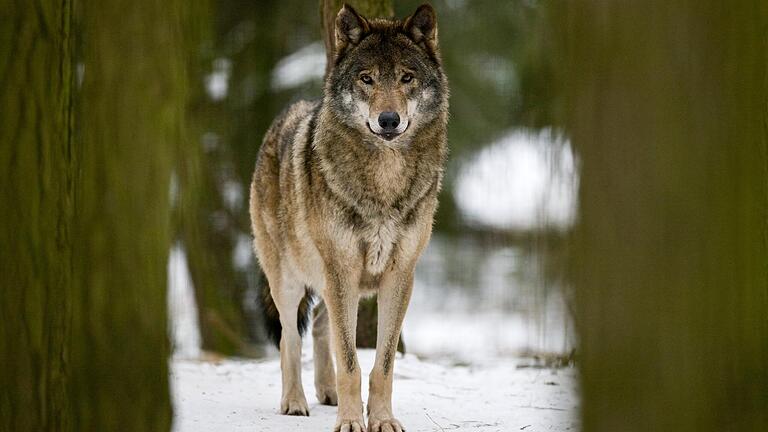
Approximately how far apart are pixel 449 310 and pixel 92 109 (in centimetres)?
900

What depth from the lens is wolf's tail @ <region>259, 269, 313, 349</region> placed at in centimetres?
466

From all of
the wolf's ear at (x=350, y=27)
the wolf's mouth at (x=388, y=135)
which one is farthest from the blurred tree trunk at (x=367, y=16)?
the wolf's mouth at (x=388, y=135)

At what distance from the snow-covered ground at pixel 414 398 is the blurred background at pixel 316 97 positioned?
168cm

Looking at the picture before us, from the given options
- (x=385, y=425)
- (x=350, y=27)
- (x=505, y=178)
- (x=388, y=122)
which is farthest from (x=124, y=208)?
(x=505, y=178)

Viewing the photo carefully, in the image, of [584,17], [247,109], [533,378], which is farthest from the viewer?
[247,109]

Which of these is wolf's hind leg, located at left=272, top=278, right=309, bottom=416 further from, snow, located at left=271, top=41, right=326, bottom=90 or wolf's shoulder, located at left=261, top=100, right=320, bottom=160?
snow, located at left=271, top=41, right=326, bottom=90

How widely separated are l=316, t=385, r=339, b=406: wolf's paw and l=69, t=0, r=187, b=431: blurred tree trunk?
3108 millimetres

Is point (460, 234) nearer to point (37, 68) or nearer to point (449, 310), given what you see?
point (449, 310)

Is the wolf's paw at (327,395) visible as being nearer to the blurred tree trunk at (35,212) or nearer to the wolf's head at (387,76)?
the wolf's head at (387,76)

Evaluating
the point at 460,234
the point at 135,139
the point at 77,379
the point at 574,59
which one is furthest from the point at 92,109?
the point at 460,234

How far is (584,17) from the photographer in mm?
1193

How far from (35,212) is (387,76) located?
233 cm

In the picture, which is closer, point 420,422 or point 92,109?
point 92,109

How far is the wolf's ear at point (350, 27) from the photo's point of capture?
3.92m
